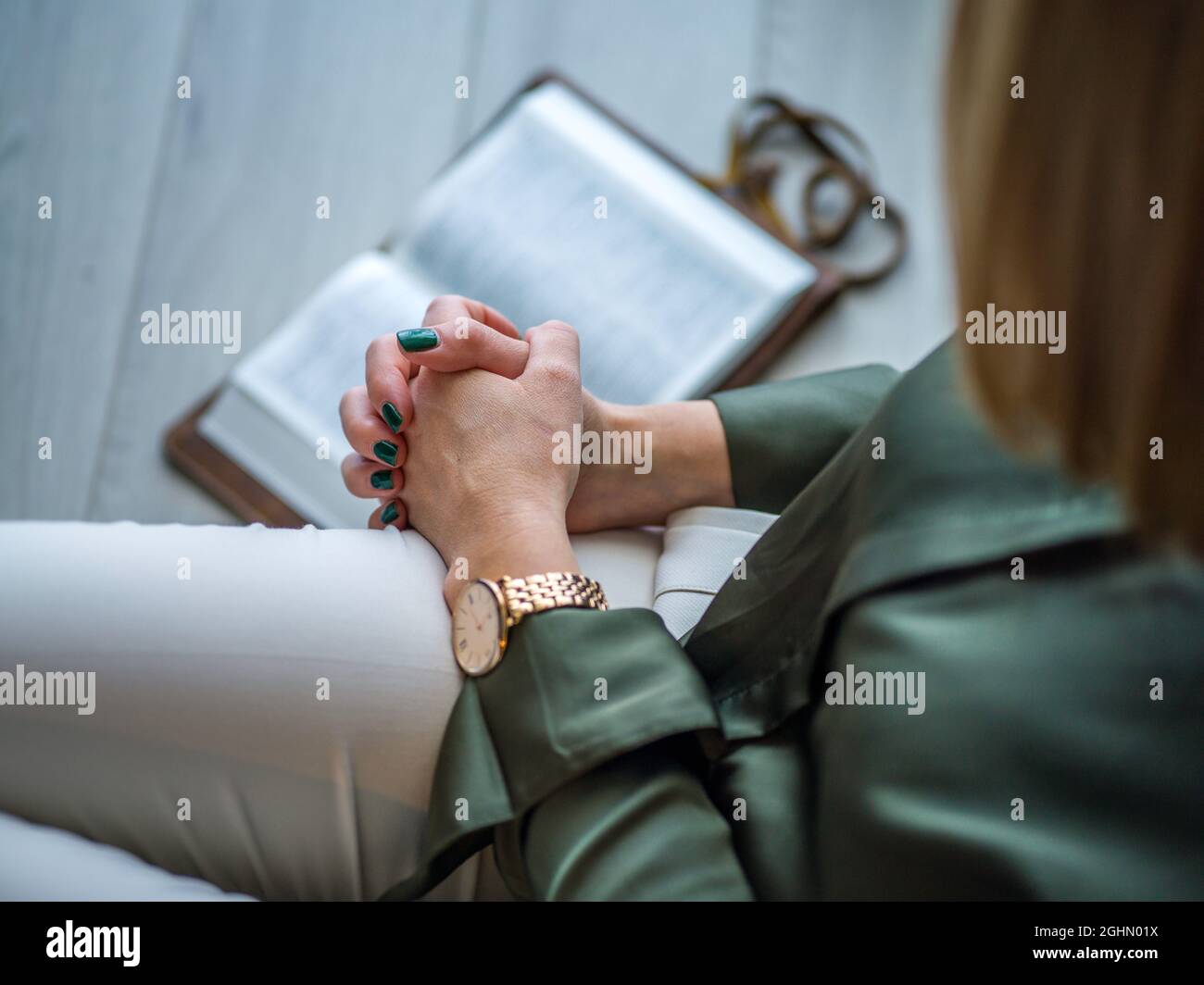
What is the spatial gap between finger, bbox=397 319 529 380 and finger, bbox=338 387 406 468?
5 centimetres

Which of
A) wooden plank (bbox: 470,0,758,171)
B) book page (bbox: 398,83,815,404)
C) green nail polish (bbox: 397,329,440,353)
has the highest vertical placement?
wooden plank (bbox: 470,0,758,171)

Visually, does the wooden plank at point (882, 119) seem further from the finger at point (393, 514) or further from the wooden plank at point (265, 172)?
the finger at point (393, 514)

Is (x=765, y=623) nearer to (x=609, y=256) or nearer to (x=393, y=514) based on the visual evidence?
(x=393, y=514)

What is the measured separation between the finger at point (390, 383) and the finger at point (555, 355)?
8cm

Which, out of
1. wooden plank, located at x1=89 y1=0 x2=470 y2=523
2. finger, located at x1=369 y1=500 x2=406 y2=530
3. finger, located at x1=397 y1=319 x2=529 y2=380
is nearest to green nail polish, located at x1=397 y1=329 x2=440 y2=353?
finger, located at x1=397 y1=319 x2=529 y2=380

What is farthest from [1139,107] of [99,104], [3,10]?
[3,10]

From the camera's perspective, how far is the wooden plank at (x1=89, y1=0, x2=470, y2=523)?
1.16 m

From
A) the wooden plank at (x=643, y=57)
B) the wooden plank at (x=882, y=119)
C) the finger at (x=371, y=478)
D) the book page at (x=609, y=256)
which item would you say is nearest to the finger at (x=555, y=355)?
the finger at (x=371, y=478)

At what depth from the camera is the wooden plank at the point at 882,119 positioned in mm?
1197

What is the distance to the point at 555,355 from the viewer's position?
747mm

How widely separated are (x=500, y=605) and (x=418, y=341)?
0.20m

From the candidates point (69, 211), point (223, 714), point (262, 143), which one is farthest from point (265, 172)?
point (223, 714)

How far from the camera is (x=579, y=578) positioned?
0.63 m

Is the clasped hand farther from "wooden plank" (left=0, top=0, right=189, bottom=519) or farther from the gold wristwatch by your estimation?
"wooden plank" (left=0, top=0, right=189, bottom=519)
